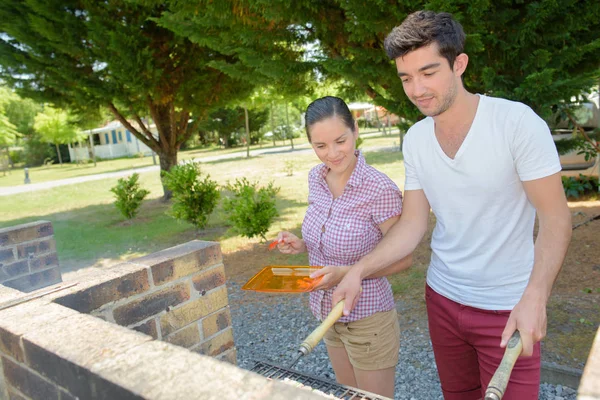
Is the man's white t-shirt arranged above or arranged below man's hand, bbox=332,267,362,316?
above

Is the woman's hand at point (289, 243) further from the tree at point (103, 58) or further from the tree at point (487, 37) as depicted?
the tree at point (103, 58)

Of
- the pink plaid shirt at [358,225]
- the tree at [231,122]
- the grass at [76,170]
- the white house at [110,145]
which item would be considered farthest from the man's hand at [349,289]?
the white house at [110,145]

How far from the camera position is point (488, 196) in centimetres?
182

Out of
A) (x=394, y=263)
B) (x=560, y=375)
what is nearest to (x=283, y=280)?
(x=394, y=263)

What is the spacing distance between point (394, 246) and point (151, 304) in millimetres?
1136

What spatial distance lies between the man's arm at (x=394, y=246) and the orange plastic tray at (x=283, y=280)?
0.14 meters

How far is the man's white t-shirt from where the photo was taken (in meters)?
1.71

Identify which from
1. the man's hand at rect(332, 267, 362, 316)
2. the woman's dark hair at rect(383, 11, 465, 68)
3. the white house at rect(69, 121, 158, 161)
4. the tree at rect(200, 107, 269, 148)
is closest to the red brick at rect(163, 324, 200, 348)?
the man's hand at rect(332, 267, 362, 316)

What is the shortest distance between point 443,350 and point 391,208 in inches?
25.7

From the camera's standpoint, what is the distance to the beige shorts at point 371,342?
89.1 inches

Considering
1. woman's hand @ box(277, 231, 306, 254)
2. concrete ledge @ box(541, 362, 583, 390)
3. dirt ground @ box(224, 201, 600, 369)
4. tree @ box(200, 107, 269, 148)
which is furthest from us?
tree @ box(200, 107, 269, 148)

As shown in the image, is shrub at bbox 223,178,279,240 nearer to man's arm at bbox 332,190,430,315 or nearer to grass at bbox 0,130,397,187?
man's arm at bbox 332,190,430,315

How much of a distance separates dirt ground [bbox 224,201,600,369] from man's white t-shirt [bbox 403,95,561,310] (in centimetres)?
227

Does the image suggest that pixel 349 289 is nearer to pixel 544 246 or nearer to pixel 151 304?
pixel 544 246
